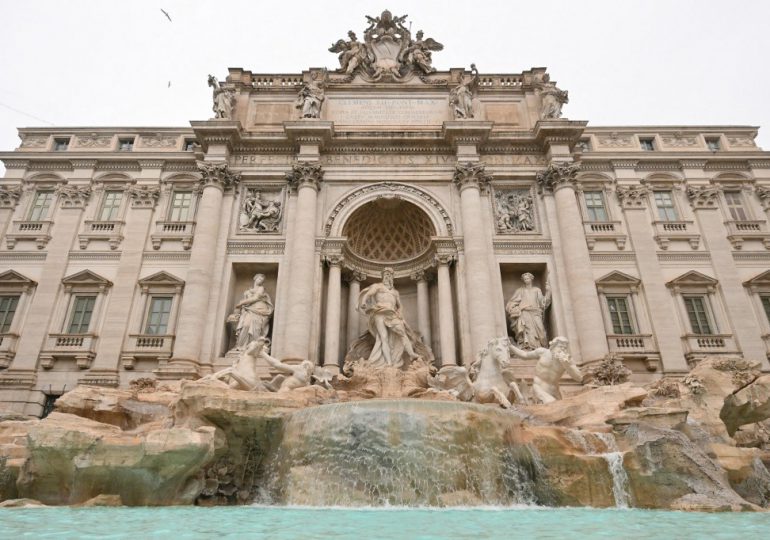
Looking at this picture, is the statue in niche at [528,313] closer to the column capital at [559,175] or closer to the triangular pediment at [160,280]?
the column capital at [559,175]

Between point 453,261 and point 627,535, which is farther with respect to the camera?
point 453,261

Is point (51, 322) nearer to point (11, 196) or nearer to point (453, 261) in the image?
point (11, 196)

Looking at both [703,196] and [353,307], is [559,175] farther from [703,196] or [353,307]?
[353,307]

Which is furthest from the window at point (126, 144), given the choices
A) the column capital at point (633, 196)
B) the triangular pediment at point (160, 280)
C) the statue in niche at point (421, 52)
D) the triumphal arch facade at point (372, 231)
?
the column capital at point (633, 196)

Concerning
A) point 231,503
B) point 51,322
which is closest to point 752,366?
point 231,503

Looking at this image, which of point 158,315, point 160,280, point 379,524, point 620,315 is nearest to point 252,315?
point 158,315

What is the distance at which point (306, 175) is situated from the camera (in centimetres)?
1930

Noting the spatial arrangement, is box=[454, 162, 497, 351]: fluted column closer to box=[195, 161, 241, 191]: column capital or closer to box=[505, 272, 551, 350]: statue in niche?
box=[505, 272, 551, 350]: statue in niche

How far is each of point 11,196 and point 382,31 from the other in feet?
62.4

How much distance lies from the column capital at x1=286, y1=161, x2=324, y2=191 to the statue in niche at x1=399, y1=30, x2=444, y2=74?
771cm

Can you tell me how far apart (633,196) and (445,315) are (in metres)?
10.6

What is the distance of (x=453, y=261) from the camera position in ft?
60.4

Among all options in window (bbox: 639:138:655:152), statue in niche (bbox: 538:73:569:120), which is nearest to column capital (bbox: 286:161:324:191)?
statue in niche (bbox: 538:73:569:120)

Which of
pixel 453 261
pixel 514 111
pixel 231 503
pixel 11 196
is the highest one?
pixel 514 111
